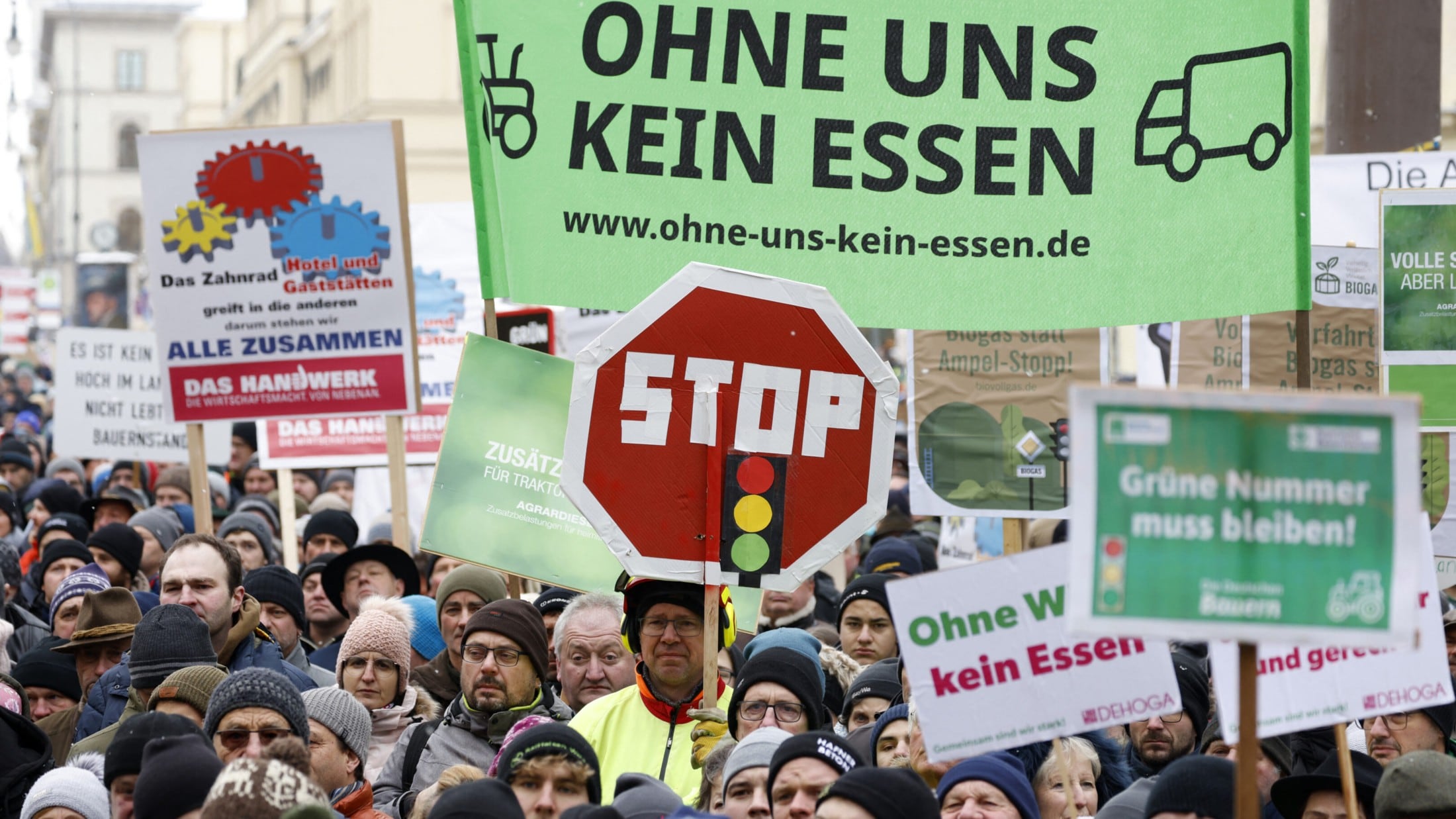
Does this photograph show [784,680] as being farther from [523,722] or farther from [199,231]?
[199,231]

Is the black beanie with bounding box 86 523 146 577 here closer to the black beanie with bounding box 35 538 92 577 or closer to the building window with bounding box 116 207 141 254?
the black beanie with bounding box 35 538 92 577

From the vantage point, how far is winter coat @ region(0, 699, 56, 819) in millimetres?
5402

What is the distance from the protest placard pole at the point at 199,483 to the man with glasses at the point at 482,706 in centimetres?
231

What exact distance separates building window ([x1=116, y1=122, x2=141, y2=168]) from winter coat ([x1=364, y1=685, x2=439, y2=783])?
112 m

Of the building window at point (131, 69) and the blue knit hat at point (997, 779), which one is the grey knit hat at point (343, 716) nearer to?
the blue knit hat at point (997, 779)

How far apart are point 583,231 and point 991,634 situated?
2085 millimetres

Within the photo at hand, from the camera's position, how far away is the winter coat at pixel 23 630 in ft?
25.5

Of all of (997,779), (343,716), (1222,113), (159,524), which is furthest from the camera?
(159,524)

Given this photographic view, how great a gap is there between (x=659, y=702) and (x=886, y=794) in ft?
4.26

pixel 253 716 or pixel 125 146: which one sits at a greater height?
pixel 125 146

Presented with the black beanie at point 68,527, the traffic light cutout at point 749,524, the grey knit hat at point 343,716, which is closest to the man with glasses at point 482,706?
the grey knit hat at point 343,716

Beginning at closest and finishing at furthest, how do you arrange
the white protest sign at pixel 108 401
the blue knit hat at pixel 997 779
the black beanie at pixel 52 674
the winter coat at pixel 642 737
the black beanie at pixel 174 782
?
the black beanie at pixel 174 782 → the blue knit hat at pixel 997 779 → the winter coat at pixel 642 737 → the black beanie at pixel 52 674 → the white protest sign at pixel 108 401

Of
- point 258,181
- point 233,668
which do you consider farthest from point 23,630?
point 258,181

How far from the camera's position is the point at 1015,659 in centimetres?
399
